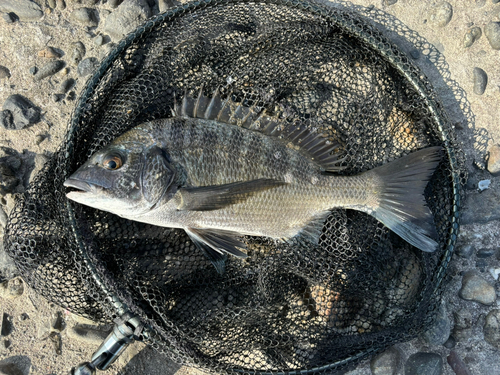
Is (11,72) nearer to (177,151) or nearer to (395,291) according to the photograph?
(177,151)

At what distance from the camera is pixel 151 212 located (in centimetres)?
274

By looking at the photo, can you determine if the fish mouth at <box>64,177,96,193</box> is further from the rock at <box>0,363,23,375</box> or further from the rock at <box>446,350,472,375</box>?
the rock at <box>446,350,472,375</box>

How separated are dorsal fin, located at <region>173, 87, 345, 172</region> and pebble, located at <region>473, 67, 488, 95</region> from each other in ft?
5.11

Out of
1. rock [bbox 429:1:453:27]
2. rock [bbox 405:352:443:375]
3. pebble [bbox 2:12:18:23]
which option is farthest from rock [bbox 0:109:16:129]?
rock [bbox 405:352:443:375]

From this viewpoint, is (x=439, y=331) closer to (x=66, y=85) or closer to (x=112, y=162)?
(x=112, y=162)

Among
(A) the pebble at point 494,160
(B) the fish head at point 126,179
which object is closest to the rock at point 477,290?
(A) the pebble at point 494,160

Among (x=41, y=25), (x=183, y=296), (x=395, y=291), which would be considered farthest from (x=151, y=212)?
(x=41, y=25)

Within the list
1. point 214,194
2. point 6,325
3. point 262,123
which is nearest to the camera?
point 214,194

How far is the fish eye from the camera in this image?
265 centimetres

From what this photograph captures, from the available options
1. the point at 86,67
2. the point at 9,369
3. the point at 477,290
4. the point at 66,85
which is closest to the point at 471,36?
the point at 477,290

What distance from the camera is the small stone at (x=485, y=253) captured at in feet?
11.1

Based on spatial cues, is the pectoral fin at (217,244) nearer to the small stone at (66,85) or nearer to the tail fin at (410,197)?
the tail fin at (410,197)

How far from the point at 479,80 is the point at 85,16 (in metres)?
3.72

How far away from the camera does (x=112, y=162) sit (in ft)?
8.70
